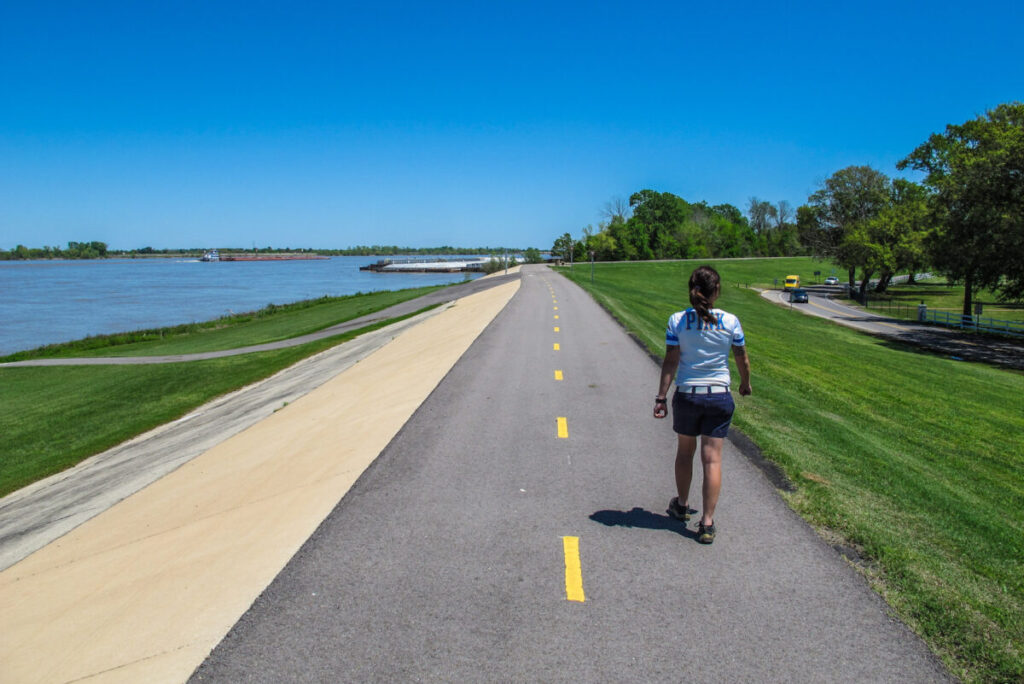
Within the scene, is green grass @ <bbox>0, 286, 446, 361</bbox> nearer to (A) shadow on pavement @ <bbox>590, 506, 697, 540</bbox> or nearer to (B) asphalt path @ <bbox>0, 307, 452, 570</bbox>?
(B) asphalt path @ <bbox>0, 307, 452, 570</bbox>

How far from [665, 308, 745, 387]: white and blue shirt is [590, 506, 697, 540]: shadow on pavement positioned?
4.80 feet

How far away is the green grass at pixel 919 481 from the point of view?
4.05 meters

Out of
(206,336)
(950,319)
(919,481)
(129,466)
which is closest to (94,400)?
(129,466)

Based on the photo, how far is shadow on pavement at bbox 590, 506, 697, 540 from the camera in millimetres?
5473

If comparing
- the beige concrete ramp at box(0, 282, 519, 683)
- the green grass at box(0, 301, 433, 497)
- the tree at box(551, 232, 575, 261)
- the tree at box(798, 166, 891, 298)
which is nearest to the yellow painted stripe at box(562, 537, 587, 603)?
the beige concrete ramp at box(0, 282, 519, 683)

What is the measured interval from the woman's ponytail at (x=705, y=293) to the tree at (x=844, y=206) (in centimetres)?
7095

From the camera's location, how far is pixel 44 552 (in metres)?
6.08

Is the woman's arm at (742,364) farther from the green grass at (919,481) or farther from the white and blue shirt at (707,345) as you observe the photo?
the green grass at (919,481)

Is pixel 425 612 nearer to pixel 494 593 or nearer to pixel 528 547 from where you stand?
pixel 494 593

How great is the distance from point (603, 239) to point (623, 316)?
9441 cm

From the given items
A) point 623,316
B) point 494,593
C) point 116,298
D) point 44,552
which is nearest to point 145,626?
point 494,593

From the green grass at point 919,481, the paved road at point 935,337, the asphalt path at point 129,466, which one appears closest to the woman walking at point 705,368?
the green grass at point 919,481

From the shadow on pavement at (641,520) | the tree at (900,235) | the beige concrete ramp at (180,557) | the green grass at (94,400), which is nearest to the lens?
the beige concrete ramp at (180,557)

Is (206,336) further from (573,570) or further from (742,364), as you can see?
(742,364)
